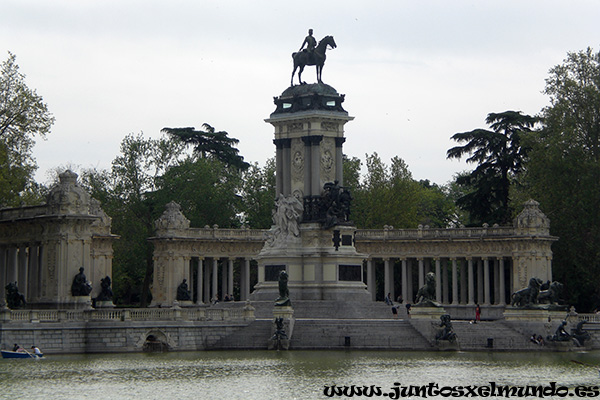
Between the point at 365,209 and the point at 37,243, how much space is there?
130ft

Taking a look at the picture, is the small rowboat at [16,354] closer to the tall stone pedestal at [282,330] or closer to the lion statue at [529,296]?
the tall stone pedestal at [282,330]

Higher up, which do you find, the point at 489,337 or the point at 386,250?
→ the point at 386,250

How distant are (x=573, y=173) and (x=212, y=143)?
4165 cm

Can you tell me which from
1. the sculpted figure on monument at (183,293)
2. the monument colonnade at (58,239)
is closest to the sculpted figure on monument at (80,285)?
the monument colonnade at (58,239)

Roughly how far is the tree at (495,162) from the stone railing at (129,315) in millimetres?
37284

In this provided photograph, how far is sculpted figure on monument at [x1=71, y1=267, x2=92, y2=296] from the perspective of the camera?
6397cm

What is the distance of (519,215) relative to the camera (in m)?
82.8

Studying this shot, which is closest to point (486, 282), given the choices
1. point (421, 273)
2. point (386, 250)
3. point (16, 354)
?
point (421, 273)

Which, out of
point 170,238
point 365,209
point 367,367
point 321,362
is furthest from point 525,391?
point 365,209

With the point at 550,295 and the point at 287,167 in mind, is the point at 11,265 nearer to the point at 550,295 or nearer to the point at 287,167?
the point at 287,167

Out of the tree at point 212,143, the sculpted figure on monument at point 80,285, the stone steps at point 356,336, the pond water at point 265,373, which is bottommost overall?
the pond water at point 265,373

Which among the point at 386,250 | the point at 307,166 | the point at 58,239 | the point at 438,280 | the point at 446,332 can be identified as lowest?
the point at 446,332

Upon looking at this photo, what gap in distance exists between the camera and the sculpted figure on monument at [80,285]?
210 ft

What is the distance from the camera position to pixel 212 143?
11500 centimetres
